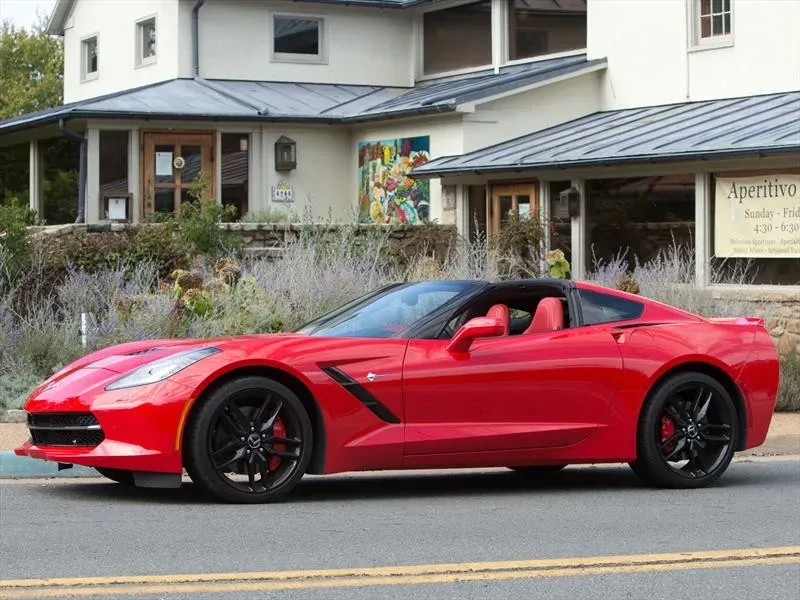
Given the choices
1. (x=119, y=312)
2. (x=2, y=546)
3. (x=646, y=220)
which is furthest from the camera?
(x=646, y=220)

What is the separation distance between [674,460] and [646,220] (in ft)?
42.6

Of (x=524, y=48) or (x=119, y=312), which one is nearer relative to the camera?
(x=119, y=312)

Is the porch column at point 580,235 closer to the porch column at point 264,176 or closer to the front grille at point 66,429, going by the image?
the porch column at point 264,176

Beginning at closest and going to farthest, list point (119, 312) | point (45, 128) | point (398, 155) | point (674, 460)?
point (674, 460), point (119, 312), point (398, 155), point (45, 128)

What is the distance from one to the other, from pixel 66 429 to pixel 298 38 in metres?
23.1

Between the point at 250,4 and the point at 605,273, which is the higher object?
the point at 250,4

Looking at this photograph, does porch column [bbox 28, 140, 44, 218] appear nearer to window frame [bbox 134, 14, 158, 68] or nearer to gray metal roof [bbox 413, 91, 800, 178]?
window frame [bbox 134, 14, 158, 68]

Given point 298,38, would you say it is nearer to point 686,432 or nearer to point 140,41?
point 140,41

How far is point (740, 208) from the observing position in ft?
67.3

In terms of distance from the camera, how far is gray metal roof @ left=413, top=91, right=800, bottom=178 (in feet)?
66.2

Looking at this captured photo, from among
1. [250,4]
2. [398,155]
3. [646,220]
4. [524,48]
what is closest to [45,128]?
[250,4]

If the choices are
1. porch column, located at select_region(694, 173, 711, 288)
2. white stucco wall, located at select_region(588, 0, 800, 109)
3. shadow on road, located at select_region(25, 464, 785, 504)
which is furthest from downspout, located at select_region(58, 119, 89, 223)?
shadow on road, located at select_region(25, 464, 785, 504)

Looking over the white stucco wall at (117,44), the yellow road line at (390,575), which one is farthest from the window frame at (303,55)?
the yellow road line at (390,575)

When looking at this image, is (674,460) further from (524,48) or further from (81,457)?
(524,48)
